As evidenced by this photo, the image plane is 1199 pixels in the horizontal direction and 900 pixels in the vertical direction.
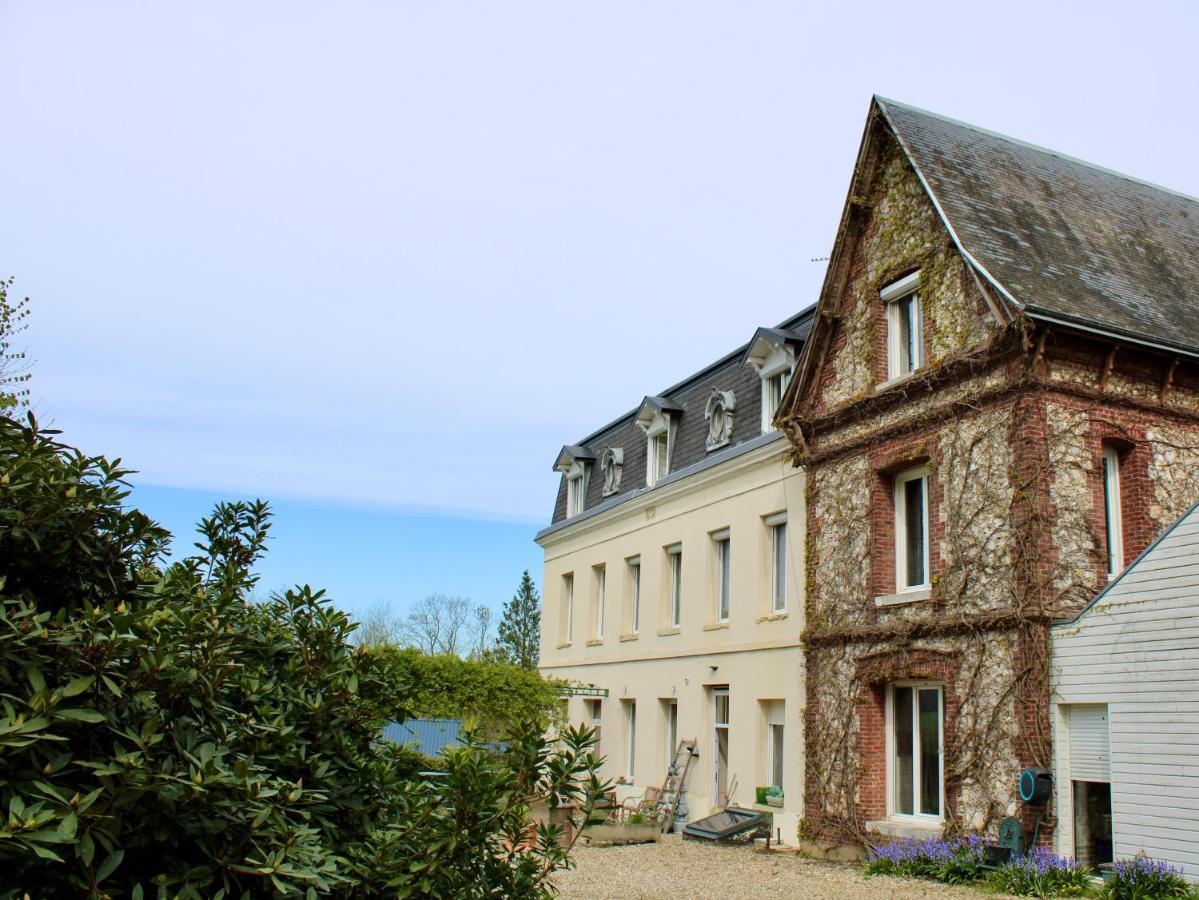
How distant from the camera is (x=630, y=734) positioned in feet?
77.8

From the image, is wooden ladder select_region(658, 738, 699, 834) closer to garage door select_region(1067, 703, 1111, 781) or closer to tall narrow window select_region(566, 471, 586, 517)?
garage door select_region(1067, 703, 1111, 781)

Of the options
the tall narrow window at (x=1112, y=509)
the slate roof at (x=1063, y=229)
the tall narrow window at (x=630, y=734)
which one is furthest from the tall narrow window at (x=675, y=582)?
the tall narrow window at (x=1112, y=509)

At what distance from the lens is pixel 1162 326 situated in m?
13.8

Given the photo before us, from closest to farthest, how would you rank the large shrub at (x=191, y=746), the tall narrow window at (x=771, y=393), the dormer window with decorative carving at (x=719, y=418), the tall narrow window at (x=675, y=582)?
the large shrub at (x=191, y=746)
the tall narrow window at (x=771, y=393)
the dormer window with decorative carving at (x=719, y=418)
the tall narrow window at (x=675, y=582)

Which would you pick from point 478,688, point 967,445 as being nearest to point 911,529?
point 967,445

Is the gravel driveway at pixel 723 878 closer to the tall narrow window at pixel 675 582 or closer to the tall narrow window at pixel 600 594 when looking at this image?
the tall narrow window at pixel 675 582

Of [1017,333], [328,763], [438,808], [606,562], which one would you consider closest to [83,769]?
[328,763]

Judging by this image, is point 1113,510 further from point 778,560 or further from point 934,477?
point 778,560

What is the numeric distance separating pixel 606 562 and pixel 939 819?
12.6m

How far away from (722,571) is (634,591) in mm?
4041

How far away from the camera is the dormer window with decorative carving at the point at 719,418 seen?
20750 millimetres

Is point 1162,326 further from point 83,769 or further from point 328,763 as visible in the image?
point 83,769

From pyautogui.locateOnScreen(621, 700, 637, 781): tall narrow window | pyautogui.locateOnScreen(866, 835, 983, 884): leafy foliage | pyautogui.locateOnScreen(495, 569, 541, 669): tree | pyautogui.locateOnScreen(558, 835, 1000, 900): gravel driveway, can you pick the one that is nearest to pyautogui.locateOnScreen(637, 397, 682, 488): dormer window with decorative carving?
pyautogui.locateOnScreen(621, 700, 637, 781): tall narrow window

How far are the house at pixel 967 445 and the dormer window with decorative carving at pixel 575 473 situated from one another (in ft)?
38.2
